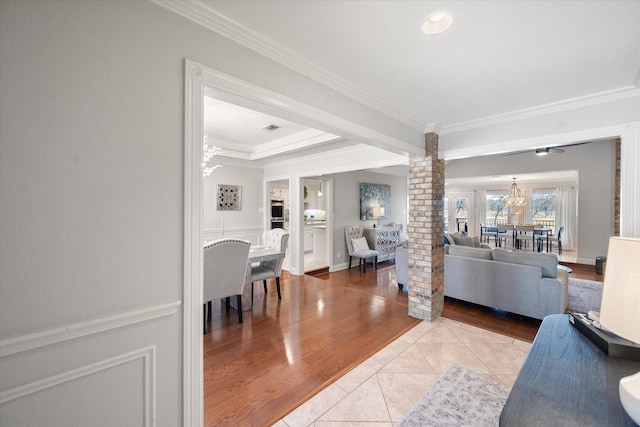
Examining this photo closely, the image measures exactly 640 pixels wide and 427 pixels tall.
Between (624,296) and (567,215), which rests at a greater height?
(567,215)

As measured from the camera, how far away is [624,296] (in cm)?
84

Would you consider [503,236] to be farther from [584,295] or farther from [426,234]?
[426,234]

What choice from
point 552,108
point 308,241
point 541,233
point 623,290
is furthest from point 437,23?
point 541,233

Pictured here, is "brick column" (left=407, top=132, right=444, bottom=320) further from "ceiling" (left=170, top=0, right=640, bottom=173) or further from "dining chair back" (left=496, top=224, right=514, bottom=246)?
"dining chair back" (left=496, top=224, right=514, bottom=246)

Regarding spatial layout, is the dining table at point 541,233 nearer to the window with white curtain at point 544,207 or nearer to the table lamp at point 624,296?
the window with white curtain at point 544,207

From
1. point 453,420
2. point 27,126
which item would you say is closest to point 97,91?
point 27,126

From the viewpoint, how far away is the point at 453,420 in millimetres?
1777

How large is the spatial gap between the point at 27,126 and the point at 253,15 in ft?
3.64

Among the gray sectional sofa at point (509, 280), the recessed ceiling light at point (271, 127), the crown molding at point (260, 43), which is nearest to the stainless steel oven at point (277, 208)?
the recessed ceiling light at point (271, 127)

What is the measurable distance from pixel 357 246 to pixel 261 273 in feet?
9.40

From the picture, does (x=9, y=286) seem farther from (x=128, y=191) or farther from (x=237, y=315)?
→ (x=237, y=315)

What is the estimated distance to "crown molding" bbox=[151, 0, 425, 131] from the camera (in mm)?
1322

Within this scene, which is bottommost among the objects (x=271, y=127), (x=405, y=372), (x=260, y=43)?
(x=405, y=372)

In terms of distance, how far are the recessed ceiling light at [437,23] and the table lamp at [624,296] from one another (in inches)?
51.2
